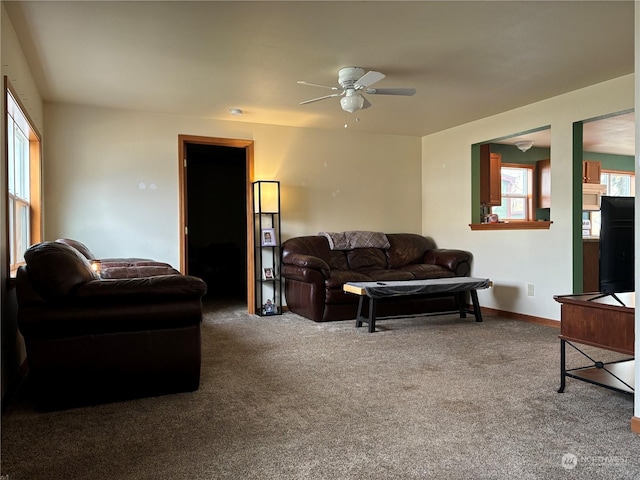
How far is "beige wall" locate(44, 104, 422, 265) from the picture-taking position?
500cm

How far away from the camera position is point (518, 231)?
5367 mm

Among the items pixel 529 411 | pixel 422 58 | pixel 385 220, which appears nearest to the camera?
pixel 529 411

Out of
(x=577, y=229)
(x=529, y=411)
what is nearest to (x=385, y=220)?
(x=577, y=229)

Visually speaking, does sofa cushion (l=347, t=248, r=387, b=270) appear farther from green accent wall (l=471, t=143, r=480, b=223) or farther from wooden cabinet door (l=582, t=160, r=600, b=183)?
wooden cabinet door (l=582, t=160, r=600, b=183)

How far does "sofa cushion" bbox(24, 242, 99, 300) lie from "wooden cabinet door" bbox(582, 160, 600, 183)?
8.02m

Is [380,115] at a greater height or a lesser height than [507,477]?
greater

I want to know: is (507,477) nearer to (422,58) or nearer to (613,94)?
(422,58)

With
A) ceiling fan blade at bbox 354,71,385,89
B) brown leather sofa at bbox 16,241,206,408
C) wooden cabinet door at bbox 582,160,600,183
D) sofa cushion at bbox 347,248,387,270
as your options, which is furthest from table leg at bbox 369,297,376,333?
wooden cabinet door at bbox 582,160,600,183

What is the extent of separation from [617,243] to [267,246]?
4.02 meters

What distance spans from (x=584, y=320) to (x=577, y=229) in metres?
2.39

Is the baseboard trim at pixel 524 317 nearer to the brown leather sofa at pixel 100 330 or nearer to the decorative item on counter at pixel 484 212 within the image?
the decorative item on counter at pixel 484 212

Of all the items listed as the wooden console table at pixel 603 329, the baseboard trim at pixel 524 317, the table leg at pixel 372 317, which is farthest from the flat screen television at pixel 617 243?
the baseboard trim at pixel 524 317

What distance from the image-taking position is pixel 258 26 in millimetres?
3109

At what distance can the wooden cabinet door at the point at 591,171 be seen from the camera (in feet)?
26.0
